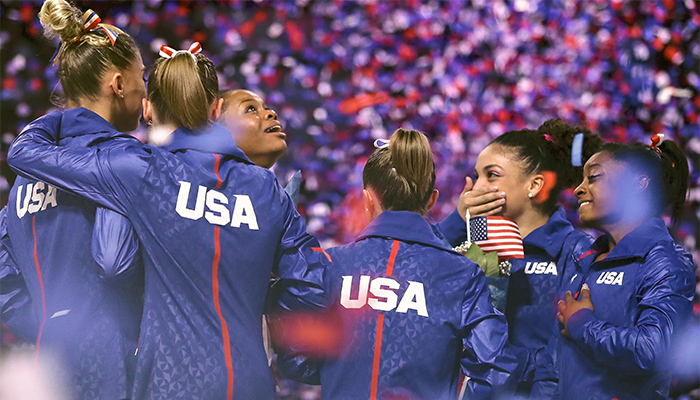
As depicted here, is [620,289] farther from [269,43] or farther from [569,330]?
[269,43]

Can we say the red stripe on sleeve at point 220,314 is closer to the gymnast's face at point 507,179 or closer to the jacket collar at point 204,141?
the jacket collar at point 204,141

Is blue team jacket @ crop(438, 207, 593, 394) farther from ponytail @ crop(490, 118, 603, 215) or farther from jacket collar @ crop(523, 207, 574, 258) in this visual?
ponytail @ crop(490, 118, 603, 215)

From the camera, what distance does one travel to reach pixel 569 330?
2.04 meters

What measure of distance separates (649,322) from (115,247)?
1.36 metres

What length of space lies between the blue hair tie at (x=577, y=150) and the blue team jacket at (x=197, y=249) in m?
1.17

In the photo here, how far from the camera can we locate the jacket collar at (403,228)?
6.15 ft

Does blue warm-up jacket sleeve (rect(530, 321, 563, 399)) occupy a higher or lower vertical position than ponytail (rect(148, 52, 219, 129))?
lower

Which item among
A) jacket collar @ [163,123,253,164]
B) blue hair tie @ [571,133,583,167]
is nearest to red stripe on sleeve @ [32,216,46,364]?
jacket collar @ [163,123,253,164]

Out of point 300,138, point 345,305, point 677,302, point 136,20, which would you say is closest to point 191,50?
point 345,305

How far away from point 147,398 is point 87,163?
0.56 m

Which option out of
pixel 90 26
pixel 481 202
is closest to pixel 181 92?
pixel 90 26

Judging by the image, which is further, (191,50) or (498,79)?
(498,79)

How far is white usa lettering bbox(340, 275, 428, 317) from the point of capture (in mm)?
1812

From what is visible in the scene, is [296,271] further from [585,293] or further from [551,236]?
[551,236]
